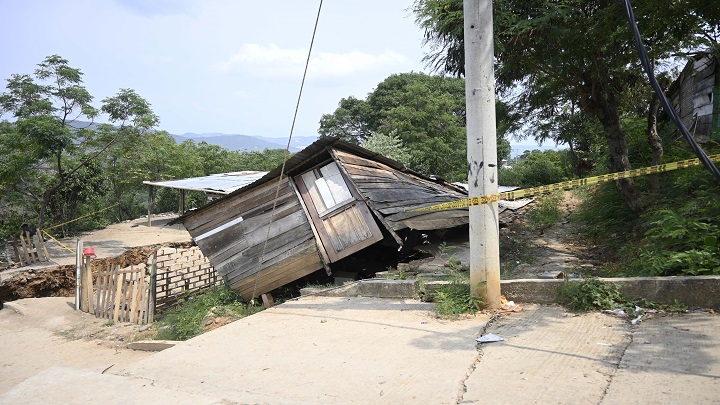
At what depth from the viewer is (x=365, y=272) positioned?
32.4ft

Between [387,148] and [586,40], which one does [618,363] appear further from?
[387,148]

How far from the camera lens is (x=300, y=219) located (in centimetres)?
884

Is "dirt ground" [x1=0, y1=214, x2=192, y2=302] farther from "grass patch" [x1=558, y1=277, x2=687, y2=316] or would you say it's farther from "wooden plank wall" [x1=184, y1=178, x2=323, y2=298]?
"grass patch" [x1=558, y1=277, x2=687, y2=316]

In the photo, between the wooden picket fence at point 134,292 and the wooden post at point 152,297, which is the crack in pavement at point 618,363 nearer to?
the wooden picket fence at point 134,292

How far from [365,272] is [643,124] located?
837cm

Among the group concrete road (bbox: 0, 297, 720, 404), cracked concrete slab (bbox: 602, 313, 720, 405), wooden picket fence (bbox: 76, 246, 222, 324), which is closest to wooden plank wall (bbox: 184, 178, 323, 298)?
wooden picket fence (bbox: 76, 246, 222, 324)

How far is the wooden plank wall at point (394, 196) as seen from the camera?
8.30 meters

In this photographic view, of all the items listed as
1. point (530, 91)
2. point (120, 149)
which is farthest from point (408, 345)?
point (120, 149)

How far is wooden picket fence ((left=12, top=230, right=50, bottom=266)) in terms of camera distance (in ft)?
54.1

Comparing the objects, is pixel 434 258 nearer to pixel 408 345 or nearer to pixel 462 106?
pixel 408 345

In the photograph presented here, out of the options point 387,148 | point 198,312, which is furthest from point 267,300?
point 387,148

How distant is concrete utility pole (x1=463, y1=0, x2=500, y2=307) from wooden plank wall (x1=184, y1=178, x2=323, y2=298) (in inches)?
179

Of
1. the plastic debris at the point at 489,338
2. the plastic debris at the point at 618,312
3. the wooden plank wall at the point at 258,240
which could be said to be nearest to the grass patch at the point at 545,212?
the wooden plank wall at the point at 258,240

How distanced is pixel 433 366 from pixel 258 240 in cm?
604
